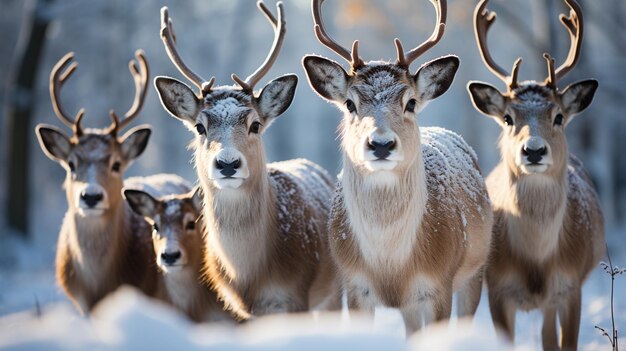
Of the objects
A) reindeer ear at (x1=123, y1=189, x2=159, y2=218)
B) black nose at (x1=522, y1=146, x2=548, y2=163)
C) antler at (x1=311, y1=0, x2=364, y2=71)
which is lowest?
reindeer ear at (x1=123, y1=189, x2=159, y2=218)

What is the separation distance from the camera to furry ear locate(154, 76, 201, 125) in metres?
6.65

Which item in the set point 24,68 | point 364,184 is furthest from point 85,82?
point 364,184

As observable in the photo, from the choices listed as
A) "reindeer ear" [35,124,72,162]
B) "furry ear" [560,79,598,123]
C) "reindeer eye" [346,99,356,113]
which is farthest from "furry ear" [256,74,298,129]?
"reindeer ear" [35,124,72,162]

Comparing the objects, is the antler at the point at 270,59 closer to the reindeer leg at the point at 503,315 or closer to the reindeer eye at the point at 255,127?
the reindeer eye at the point at 255,127

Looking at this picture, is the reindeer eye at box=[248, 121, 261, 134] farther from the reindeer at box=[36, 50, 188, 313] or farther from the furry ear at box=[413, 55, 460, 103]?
the reindeer at box=[36, 50, 188, 313]

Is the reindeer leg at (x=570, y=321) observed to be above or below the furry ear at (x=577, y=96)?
below

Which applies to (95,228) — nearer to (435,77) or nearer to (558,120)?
(435,77)

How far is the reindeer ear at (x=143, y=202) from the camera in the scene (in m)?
7.33

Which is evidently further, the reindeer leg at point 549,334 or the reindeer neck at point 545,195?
the reindeer leg at point 549,334

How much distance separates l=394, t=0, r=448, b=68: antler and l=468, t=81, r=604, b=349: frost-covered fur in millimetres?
965

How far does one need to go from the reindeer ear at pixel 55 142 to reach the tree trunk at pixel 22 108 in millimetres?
6666

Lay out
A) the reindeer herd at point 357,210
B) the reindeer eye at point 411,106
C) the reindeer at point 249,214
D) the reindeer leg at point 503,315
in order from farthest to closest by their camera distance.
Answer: the reindeer leg at point 503,315, the reindeer at point 249,214, the reindeer eye at point 411,106, the reindeer herd at point 357,210

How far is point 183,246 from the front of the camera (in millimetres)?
7164

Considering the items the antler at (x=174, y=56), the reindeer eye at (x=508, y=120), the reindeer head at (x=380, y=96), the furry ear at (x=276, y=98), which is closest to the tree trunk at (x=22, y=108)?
the antler at (x=174, y=56)
